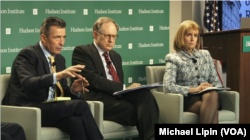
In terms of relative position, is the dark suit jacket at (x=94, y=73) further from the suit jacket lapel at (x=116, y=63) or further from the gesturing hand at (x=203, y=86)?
the gesturing hand at (x=203, y=86)

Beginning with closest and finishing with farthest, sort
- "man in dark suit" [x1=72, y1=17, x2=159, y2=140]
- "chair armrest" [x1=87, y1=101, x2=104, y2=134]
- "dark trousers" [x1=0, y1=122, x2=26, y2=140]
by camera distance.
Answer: "dark trousers" [x1=0, y1=122, x2=26, y2=140] → "chair armrest" [x1=87, y1=101, x2=104, y2=134] → "man in dark suit" [x1=72, y1=17, x2=159, y2=140]

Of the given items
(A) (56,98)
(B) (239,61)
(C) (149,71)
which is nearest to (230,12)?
(B) (239,61)

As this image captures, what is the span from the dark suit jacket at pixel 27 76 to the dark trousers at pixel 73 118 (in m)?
0.12

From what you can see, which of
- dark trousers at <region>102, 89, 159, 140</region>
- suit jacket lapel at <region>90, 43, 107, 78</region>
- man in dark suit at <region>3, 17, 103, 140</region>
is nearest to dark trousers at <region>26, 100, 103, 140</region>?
man in dark suit at <region>3, 17, 103, 140</region>

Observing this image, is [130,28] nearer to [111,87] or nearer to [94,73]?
[94,73]

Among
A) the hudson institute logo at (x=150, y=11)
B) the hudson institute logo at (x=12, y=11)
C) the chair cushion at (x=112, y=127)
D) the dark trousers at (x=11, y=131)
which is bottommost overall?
the chair cushion at (x=112, y=127)

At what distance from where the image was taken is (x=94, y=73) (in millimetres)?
4305

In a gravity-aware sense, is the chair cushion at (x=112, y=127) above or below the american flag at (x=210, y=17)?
below

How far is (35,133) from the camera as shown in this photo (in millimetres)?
3547

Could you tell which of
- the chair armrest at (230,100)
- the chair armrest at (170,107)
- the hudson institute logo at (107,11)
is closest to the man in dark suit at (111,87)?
the chair armrest at (170,107)

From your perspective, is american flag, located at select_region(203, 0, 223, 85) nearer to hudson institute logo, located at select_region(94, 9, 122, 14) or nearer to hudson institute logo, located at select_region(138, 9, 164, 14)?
hudson institute logo, located at select_region(138, 9, 164, 14)

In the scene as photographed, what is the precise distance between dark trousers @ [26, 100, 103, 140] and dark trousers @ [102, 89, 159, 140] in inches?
18.4

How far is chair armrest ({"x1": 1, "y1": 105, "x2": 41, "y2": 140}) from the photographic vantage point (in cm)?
353

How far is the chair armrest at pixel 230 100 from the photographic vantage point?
4.70 metres
